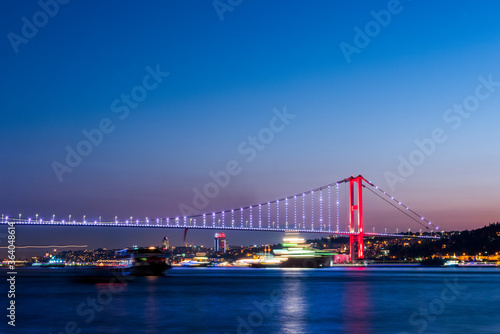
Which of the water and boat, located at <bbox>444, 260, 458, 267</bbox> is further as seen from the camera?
boat, located at <bbox>444, 260, 458, 267</bbox>

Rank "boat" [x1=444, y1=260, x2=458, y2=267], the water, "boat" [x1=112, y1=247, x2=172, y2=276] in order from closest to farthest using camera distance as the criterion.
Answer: the water → "boat" [x1=112, y1=247, x2=172, y2=276] → "boat" [x1=444, y1=260, x2=458, y2=267]

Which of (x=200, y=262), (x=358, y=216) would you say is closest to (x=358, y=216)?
(x=358, y=216)

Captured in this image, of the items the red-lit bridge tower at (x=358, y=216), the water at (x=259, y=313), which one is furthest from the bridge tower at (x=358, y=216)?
the water at (x=259, y=313)

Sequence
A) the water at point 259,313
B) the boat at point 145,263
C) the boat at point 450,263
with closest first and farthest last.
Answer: the water at point 259,313
the boat at point 145,263
the boat at point 450,263

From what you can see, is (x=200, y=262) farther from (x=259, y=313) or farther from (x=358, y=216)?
(x=259, y=313)

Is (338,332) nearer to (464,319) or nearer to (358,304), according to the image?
(464,319)

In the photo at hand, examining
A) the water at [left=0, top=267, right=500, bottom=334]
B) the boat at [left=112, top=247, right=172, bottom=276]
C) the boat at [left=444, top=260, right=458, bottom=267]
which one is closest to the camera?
the water at [left=0, top=267, right=500, bottom=334]

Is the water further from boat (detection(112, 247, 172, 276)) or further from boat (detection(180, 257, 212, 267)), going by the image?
boat (detection(180, 257, 212, 267))

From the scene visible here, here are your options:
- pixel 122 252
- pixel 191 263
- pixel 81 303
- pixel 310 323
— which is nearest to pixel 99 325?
pixel 310 323

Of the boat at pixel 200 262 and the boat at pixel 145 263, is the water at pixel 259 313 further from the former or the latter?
the boat at pixel 200 262

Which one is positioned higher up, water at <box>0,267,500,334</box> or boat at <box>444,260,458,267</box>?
water at <box>0,267,500,334</box>

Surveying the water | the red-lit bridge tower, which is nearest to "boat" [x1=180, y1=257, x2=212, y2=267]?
the red-lit bridge tower
